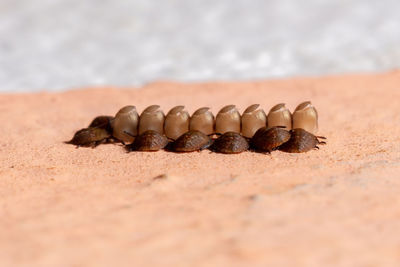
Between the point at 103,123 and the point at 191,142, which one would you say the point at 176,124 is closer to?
the point at 191,142

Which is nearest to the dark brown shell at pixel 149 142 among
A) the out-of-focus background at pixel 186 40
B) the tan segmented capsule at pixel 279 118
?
the tan segmented capsule at pixel 279 118

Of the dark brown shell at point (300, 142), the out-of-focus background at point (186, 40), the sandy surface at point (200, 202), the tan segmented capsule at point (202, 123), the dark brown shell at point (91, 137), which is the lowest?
the sandy surface at point (200, 202)

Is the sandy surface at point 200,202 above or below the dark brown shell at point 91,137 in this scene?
below

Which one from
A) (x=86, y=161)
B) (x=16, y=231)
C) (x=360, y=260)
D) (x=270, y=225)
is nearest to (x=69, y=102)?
(x=86, y=161)

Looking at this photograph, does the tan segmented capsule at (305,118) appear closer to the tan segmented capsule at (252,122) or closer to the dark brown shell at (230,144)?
the tan segmented capsule at (252,122)

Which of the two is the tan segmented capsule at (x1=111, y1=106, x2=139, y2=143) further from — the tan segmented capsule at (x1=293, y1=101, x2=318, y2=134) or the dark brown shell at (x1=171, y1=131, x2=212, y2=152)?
the tan segmented capsule at (x1=293, y1=101, x2=318, y2=134)

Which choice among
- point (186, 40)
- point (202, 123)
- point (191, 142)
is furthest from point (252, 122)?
point (186, 40)
